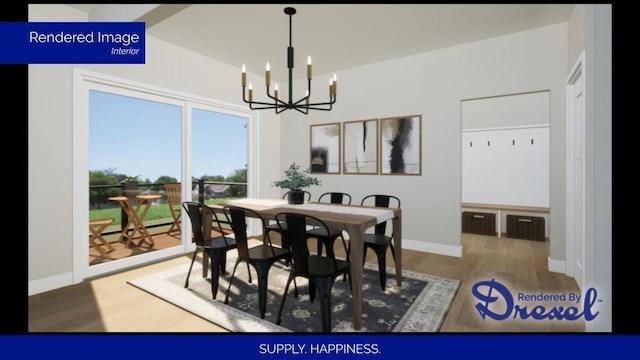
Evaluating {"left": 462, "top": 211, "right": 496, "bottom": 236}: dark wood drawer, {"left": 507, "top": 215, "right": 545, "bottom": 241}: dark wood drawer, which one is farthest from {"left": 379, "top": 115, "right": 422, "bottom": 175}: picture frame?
{"left": 507, "top": 215, "right": 545, "bottom": 241}: dark wood drawer

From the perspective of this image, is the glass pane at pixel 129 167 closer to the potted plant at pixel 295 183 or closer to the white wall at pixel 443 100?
the potted plant at pixel 295 183

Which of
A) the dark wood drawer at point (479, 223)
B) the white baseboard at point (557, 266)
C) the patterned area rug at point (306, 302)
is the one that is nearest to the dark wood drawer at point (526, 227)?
the dark wood drawer at point (479, 223)

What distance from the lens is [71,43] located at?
1847 mm

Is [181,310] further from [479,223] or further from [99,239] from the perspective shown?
[479,223]

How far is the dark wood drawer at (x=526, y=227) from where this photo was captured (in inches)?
180

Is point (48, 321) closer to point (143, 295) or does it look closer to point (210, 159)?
point (143, 295)

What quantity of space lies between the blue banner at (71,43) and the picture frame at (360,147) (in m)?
3.07

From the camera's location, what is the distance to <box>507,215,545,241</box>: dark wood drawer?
4.57m

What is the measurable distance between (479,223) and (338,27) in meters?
3.96

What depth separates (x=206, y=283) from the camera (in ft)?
9.24

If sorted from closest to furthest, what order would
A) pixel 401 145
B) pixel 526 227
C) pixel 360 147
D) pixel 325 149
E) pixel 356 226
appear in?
pixel 356 226 < pixel 401 145 < pixel 360 147 < pixel 526 227 < pixel 325 149

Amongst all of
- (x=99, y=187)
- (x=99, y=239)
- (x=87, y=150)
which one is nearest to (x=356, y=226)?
(x=87, y=150)
